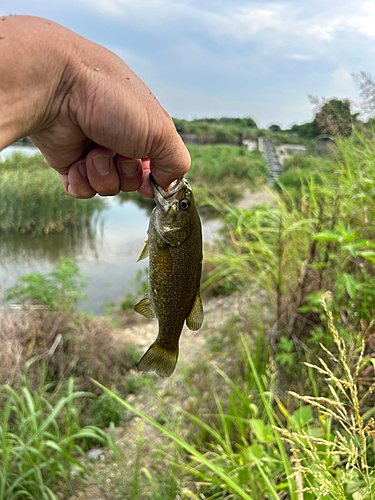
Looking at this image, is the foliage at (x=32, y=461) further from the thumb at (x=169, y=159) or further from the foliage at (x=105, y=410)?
the thumb at (x=169, y=159)

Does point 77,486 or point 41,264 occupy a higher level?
point 41,264

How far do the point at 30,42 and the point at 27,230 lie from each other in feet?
31.4

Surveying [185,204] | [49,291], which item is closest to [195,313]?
[185,204]

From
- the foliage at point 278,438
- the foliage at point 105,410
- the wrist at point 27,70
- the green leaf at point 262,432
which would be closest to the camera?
the wrist at point 27,70

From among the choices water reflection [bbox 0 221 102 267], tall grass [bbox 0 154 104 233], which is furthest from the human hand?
tall grass [bbox 0 154 104 233]

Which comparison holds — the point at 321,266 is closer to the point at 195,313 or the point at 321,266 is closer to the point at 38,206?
the point at 195,313

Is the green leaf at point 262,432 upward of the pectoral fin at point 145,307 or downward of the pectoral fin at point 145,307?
downward

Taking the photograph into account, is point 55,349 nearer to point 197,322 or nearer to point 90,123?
point 197,322

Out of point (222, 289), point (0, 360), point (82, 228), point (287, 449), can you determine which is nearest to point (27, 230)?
point (82, 228)

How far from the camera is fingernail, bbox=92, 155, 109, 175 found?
5.04 ft

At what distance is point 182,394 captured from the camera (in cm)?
383

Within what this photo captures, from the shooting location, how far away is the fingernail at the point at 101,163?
154 centimetres

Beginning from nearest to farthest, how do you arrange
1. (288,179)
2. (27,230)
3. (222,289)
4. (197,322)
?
(197,322) < (222,289) < (27,230) < (288,179)

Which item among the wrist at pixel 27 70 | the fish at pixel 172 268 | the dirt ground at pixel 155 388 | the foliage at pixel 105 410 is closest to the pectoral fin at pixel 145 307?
the fish at pixel 172 268
